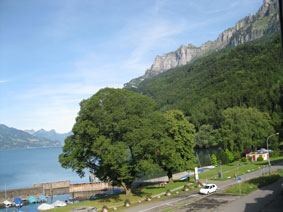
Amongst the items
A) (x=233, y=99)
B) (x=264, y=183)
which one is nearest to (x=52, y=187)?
(x=264, y=183)

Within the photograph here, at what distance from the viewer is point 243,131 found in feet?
274

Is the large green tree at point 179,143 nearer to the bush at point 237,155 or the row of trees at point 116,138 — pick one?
the row of trees at point 116,138

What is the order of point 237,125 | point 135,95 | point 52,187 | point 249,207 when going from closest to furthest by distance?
1. point 249,207
2. point 135,95
3. point 52,187
4. point 237,125

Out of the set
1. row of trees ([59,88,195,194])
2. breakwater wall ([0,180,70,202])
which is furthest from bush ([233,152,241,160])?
breakwater wall ([0,180,70,202])

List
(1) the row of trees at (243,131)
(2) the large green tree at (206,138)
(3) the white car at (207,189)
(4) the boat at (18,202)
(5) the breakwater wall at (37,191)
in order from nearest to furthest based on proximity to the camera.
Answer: (3) the white car at (207,189), (4) the boat at (18,202), (5) the breakwater wall at (37,191), (1) the row of trees at (243,131), (2) the large green tree at (206,138)

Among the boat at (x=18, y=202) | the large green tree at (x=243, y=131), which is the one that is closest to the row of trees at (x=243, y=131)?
the large green tree at (x=243, y=131)

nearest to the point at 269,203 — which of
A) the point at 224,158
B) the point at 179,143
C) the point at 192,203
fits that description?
the point at 192,203

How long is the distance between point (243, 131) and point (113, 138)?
192ft

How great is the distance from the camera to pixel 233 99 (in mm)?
154125

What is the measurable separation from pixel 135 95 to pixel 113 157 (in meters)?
11.3

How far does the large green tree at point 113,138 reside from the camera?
3559 cm

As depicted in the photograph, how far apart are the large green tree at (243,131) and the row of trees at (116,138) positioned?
49423 mm

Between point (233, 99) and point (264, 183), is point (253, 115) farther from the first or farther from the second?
point (233, 99)

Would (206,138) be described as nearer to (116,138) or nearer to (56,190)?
(56,190)
